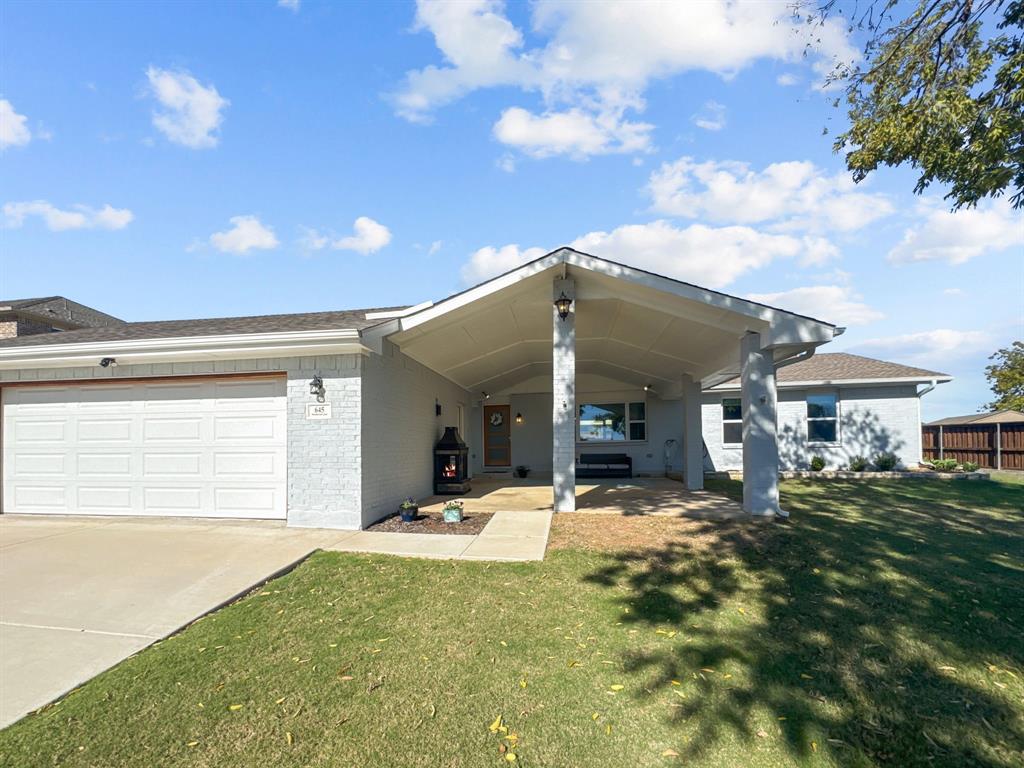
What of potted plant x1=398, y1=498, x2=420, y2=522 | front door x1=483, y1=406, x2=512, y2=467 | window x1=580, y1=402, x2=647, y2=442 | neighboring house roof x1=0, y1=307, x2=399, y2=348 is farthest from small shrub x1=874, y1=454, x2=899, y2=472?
neighboring house roof x1=0, y1=307, x2=399, y2=348

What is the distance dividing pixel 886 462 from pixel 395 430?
45.4 ft

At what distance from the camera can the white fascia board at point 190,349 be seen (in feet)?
23.3

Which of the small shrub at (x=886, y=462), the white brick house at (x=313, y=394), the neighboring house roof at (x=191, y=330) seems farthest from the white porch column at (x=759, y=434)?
the small shrub at (x=886, y=462)

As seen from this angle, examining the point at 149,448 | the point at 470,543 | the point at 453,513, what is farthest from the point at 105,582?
the point at 453,513

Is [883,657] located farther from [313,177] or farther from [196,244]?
[196,244]

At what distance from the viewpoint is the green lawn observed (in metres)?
2.65

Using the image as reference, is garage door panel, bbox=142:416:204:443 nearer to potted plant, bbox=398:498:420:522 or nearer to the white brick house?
the white brick house

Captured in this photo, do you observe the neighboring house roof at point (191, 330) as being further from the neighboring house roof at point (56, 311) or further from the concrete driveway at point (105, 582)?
the neighboring house roof at point (56, 311)

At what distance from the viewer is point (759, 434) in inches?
291

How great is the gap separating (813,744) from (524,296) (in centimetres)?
688

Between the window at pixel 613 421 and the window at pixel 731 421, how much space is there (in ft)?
8.08

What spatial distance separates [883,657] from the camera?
11.9 feet

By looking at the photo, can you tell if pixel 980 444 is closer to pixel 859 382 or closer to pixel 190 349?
pixel 859 382

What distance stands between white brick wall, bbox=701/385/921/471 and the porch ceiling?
4.27 metres
